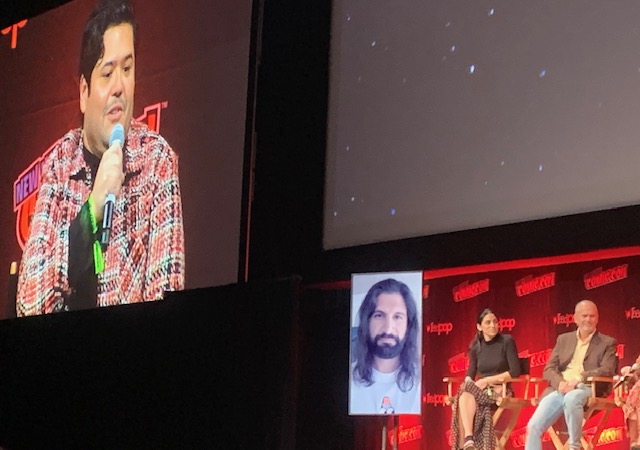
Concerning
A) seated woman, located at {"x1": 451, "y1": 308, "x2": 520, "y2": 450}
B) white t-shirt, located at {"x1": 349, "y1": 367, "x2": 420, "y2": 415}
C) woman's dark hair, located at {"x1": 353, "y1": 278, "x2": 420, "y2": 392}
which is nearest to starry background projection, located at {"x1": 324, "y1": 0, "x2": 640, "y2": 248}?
woman's dark hair, located at {"x1": 353, "y1": 278, "x2": 420, "y2": 392}

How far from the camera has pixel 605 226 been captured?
109 inches

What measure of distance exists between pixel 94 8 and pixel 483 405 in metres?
2.47

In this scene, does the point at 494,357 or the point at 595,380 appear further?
the point at 494,357

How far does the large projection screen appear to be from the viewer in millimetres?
3559

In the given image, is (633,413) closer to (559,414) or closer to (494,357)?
(559,414)

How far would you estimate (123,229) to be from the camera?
3.73 metres

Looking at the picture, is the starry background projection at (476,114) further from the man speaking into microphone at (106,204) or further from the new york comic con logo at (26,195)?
the new york comic con logo at (26,195)

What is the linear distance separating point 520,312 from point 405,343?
0.86 m

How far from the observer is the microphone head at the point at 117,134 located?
3871mm

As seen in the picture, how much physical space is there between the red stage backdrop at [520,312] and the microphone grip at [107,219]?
4.29 ft

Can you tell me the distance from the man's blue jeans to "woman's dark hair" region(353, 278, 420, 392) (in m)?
0.61

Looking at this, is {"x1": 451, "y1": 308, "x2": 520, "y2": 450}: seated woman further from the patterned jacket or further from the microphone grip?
the microphone grip

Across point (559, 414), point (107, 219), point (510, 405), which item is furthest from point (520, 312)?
point (107, 219)

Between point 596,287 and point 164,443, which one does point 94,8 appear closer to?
point 164,443
